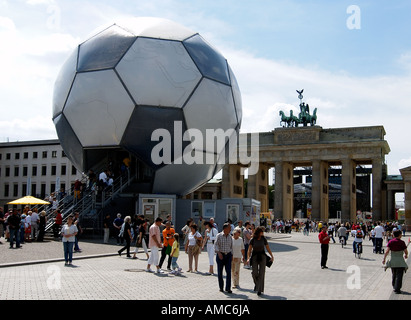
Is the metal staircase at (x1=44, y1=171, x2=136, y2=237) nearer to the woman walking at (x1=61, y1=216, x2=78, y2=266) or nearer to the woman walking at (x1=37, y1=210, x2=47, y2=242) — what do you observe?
the woman walking at (x1=37, y1=210, x2=47, y2=242)

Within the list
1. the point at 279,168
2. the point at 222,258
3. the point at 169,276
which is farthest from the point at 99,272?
the point at 279,168

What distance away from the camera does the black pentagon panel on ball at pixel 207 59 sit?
19312mm

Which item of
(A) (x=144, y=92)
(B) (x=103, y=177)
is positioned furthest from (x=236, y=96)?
(B) (x=103, y=177)

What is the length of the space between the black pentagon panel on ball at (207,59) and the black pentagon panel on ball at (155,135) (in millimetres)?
1979

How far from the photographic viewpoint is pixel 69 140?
66.9 ft

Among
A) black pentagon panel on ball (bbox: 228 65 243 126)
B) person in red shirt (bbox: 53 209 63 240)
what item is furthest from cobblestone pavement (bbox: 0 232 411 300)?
black pentagon panel on ball (bbox: 228 65 243 126)

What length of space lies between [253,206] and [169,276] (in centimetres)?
1367

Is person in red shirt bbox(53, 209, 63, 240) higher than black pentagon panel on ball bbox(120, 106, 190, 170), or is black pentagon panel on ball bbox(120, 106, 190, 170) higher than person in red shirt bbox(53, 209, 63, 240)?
black pentagon panel on ball bbox(120, 106, 190, 170)

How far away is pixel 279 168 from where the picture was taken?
74250mm

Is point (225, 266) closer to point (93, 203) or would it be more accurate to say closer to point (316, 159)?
point (93, 203)

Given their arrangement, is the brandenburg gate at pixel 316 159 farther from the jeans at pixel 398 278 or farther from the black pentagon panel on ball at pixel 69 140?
the jeans at pixel 398 278

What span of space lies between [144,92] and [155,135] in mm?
1622

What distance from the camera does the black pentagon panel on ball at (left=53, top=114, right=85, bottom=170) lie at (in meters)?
20.0

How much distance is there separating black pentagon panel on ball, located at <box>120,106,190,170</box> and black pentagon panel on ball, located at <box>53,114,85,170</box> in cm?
229
